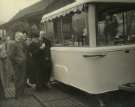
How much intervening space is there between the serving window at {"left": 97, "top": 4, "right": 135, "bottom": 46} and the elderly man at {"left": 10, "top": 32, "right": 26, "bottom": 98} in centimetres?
273

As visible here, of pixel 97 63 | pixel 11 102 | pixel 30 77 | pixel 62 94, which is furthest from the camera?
pixel 30 77

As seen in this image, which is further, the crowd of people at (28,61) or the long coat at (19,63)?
the crowd of people at (28,61)

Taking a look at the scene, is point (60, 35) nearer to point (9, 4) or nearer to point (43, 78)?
point (43, 78)

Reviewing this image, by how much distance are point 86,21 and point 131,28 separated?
1.17 m

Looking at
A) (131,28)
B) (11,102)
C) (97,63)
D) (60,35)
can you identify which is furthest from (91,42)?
(11,102)

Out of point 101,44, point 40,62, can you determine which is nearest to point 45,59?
point 40,62

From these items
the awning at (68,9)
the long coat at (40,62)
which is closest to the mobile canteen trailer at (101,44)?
the awning at (68,9)

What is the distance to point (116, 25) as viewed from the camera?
26.3 feet

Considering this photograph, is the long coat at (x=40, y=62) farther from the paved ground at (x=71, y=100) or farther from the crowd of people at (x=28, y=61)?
the paved ground at (x=71, y=100)

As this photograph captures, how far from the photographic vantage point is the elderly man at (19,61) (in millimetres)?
9477

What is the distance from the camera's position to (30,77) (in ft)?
35.0

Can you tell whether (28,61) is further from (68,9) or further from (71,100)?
(68,9)

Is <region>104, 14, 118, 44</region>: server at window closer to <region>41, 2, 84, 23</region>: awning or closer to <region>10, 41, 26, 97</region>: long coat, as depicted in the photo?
Answer: <region>41, 2, 84, 23</region>: awning

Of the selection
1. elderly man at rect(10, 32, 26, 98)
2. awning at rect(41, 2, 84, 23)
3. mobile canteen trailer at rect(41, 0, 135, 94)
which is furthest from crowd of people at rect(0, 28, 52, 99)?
mobile canteen trailer at rect(41, 0, 135, 94)
